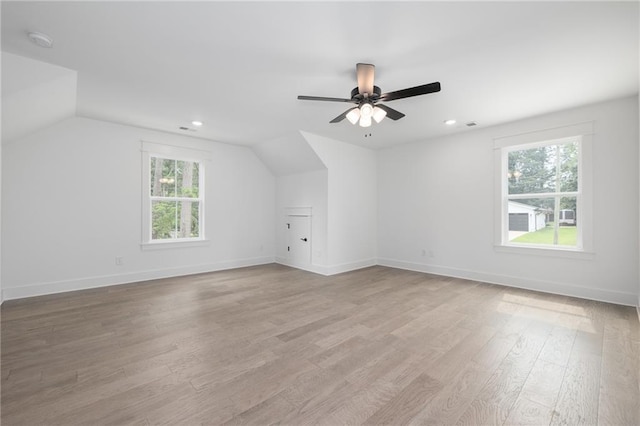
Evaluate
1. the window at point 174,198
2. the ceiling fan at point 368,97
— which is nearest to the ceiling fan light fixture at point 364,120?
the ceiling fan at point 368,97

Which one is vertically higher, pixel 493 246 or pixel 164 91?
pixel 164 91

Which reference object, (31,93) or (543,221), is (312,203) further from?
(31,93)

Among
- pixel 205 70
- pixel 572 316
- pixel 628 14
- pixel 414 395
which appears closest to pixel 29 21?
pixel 205 70

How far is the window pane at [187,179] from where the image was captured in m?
5.35

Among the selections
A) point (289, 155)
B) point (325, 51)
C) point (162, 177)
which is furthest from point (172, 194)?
point (325, 51)

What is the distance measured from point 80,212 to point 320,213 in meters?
3.85

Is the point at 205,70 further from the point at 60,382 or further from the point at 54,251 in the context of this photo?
the point at 54,251

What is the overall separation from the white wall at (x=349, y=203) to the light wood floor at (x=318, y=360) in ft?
5.56

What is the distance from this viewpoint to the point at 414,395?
183 cm

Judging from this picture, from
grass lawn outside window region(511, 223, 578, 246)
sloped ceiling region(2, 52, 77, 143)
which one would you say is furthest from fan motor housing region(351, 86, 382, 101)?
grass lawn outside window region(511, 223, 578, 246)

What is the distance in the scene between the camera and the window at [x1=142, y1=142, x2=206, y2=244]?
4875 millimetres

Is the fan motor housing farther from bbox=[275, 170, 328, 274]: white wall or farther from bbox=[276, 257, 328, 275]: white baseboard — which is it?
bbox=[276, 257, 328, 275]: white baseboard

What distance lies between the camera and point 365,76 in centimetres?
261

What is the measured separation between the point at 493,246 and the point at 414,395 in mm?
3651
